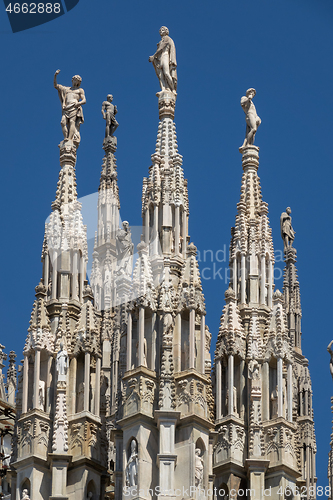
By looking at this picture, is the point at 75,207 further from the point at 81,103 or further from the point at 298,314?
the point at 298,314

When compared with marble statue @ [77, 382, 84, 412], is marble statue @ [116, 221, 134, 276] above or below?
above

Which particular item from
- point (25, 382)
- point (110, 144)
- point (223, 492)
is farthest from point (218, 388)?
point (110, 144)

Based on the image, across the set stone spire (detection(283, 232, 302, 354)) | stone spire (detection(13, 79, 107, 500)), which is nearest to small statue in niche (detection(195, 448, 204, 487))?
stone spire (detection(13, 79, 107, 500))

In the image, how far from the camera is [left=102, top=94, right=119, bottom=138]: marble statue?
246 ft

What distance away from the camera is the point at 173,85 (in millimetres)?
67312

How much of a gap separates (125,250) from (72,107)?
518cm

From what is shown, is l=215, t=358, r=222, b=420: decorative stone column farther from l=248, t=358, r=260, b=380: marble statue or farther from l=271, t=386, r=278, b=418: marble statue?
l=271, t=386, r=278, b=418: marble statue

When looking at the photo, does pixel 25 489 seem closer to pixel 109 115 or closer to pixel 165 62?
pixel 165 62

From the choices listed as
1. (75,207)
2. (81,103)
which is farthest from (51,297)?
(81,103)

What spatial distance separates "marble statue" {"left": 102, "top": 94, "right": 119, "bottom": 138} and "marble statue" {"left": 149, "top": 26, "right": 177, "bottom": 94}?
7491 millimetres

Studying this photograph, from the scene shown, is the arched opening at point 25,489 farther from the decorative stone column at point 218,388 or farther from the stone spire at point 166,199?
the stone spire at point 166,199

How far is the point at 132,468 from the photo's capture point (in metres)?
58.3

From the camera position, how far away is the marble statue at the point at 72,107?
68250 mm

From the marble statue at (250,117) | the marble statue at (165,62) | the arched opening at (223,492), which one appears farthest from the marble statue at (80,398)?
the marble statue at (250,117)
